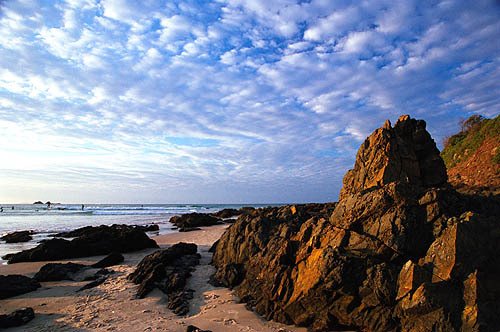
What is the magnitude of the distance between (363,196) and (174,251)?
8891 mm

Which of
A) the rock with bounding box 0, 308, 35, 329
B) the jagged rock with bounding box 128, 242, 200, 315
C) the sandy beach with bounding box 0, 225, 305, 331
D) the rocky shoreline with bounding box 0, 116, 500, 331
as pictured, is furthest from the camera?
the jagged rock with bounding box 128, 242, 200, 315

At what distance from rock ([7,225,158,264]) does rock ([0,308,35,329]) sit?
928 centimetres

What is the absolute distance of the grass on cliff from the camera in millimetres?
31439

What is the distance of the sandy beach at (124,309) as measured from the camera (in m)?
7.86

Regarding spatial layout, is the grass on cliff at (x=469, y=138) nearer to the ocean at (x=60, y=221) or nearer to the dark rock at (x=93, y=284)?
the dark rock at (x=93, y=284)

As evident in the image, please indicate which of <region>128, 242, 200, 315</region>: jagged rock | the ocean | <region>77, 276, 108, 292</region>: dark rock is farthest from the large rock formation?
the ocean

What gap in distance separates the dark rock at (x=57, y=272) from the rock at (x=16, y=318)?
4.12 m

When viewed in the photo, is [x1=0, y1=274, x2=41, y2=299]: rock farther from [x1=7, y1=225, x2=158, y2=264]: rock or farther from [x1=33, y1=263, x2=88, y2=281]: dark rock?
[x1=7, y1=225, x2=158, y2=264]: rock

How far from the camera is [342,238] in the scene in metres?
8.13

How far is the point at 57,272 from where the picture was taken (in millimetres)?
12977

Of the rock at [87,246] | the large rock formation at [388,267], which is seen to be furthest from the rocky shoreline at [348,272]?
the rock at [87,246]

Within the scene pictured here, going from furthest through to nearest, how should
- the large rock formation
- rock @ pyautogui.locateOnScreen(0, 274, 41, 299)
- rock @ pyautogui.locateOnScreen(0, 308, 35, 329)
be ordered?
rock @ pyautogui.locateOnScreen(0, 274, 41, 299), rock @ pyautogui.locateOnScreen(0, 308, 35, 329), the large rock formation

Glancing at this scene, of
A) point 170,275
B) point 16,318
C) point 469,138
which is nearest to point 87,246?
point 170,275

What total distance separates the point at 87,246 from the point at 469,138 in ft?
138
